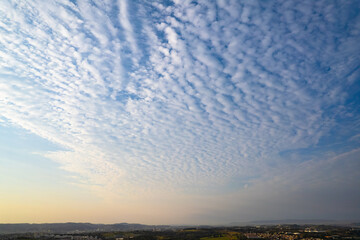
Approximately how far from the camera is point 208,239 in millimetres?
153250

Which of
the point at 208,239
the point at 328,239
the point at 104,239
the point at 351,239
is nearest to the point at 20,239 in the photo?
the point at 104,239

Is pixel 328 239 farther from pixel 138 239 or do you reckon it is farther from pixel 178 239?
pixel 138 239

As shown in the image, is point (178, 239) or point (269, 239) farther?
point (178, 239)

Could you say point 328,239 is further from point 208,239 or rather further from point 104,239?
point 104,239

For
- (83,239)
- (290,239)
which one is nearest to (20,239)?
A: (83,239)

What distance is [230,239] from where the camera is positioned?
5965 inches

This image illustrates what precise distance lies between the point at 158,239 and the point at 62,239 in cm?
7372

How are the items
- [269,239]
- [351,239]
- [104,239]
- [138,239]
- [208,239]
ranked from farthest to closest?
[104,239] < [138,239] < [208,239] < [269,239] < [351,239]

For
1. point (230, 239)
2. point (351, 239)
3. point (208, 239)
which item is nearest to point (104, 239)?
point (208, 239)

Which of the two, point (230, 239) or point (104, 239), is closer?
point (230, 239)

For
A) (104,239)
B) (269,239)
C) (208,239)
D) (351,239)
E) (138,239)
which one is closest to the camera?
(351,239)

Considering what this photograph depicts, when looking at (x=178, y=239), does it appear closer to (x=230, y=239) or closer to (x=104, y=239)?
(x=230, y=239)

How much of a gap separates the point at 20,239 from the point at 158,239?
312 ft

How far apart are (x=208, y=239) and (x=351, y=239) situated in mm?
84438
